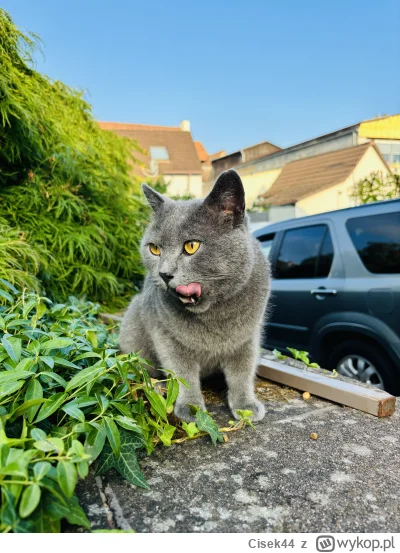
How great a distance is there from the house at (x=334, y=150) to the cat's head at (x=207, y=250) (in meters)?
8.04

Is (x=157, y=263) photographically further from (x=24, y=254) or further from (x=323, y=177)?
(x=323, y=177)

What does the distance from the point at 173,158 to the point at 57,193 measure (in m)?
16.3

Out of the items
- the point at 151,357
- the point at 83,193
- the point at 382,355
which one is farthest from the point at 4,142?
the point at 382,355

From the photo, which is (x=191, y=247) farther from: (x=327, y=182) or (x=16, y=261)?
(x=327, y=182)

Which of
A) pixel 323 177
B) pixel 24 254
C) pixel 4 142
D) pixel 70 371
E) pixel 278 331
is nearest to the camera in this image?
pixel 70 371

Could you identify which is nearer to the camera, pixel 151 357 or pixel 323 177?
pixel 151 357

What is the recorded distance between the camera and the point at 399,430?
1374 millimetres

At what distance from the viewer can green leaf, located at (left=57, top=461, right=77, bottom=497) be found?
2.41 ft

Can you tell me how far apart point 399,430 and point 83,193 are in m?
3.25

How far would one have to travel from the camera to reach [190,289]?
1317mm

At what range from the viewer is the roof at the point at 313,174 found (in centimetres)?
1110

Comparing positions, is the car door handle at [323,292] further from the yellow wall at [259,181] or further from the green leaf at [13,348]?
the yellow wall at [259,181]

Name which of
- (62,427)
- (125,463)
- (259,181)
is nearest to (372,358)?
(125,463)

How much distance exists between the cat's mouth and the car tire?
6.23ft
